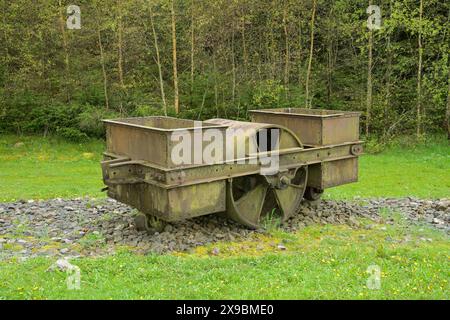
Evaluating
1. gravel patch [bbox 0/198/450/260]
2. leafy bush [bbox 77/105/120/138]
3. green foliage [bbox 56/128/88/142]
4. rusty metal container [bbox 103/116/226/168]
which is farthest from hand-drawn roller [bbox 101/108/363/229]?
green foliage [bbox 56/128/88/142]

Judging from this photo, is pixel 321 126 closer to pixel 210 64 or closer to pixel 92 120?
pixel 92 120

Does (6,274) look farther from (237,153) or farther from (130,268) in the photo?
(237,153)

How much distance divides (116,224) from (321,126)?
4117mm

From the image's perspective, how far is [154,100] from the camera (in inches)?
820

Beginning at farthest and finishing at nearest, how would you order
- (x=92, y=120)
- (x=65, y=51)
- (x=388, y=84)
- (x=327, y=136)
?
(x=388, y=84), (x=65, y=51), (x=92, y=120), (x=327, y=136)

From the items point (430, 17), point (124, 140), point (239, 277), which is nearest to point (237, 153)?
point (124, 140)

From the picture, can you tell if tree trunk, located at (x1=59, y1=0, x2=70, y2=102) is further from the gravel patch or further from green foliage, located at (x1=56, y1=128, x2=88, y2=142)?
the gravel patch

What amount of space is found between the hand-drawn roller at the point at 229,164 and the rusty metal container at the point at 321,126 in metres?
0.02

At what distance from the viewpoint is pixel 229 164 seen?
8219 mm

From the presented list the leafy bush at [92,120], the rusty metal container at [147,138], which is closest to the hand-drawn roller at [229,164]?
the rusty metal container at [147,138]

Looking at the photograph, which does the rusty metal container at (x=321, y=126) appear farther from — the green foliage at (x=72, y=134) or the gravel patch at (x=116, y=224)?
the green foliage at (x=72, y=134)

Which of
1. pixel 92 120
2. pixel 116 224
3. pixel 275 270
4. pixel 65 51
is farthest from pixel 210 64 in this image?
pixel 275 270

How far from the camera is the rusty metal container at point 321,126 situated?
9.73 meters

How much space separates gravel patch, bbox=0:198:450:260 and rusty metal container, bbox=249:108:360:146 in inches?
57.0
